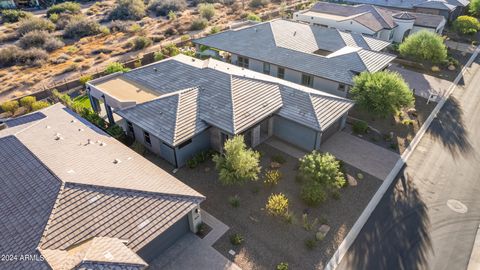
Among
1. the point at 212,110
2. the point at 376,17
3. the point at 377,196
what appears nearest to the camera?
the point at 377,196

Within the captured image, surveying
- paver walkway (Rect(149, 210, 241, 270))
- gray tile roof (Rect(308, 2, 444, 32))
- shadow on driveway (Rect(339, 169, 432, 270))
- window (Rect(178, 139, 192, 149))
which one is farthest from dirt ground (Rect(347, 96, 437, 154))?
gray tile roof (Rect(308, 2, 444, 32))

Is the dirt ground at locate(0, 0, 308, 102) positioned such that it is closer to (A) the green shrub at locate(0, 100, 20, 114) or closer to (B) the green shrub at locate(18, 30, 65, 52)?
(B) the green shrub at locate(18, 30, 65, 52)

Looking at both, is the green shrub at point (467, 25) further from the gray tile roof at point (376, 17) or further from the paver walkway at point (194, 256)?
the paver walkway at point (194, 256)

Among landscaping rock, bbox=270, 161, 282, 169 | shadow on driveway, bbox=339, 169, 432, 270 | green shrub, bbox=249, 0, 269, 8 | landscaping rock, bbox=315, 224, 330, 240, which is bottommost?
shadow on driveway, bbox=339, 169, 432, 270

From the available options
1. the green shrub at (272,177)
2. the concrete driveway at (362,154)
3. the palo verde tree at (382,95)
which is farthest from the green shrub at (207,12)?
the green shrub at (272,177)

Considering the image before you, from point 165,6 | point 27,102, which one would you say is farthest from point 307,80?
point 165,6

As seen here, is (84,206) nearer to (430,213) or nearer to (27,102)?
(430,213)
